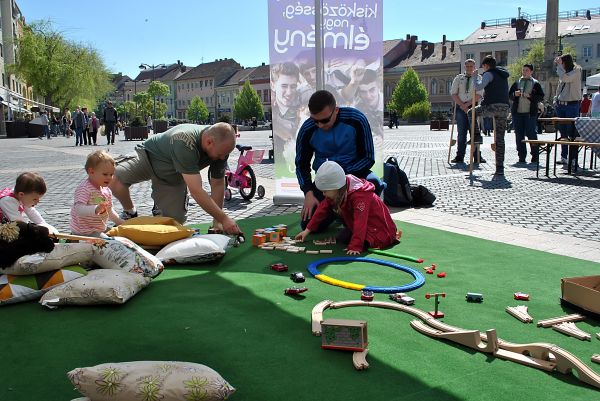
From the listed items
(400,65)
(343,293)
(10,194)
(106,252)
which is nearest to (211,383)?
(343,293)

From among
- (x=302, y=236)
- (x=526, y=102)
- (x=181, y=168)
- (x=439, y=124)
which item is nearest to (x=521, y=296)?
(x=302, y=236)

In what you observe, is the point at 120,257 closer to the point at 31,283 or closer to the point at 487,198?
the point at 31,283

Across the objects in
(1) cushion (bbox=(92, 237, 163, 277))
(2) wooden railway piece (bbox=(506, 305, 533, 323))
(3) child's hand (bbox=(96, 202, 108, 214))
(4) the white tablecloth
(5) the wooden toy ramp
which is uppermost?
(4) the white tablecloth

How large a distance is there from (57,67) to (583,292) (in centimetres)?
5470

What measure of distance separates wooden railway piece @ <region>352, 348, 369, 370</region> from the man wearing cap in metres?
3.11

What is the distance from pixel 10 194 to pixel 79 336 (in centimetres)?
163

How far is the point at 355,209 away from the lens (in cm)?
523

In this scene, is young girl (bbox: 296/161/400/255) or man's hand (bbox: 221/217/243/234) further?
man's hand (bbox: 221/217/243/234)

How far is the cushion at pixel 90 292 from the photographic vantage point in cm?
382

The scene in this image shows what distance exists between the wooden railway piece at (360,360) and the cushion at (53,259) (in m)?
2.26

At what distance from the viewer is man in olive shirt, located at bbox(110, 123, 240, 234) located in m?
5.22

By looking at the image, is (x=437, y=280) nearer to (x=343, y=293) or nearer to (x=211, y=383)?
(x=343, y=293)

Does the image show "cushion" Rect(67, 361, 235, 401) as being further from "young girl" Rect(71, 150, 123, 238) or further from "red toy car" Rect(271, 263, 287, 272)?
"young girl" Rect(71, 150, 123, 238)

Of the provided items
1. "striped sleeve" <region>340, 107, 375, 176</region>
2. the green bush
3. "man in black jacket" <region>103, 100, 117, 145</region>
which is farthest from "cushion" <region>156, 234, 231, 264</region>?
the green bush
